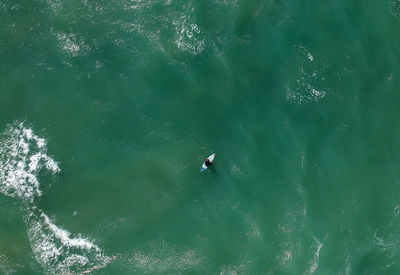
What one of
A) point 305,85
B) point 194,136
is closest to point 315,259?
point 194,136

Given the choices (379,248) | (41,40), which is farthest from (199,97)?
(379,248)

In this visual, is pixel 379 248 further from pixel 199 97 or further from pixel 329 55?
pixel 199 97

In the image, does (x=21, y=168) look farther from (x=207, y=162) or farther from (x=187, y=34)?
(x=187, y=34)

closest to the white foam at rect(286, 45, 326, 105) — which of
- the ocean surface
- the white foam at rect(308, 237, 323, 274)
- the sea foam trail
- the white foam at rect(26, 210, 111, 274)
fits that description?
the ocean surface

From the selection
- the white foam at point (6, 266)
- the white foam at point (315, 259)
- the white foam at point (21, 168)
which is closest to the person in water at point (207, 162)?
the white foam at point (315, 259)

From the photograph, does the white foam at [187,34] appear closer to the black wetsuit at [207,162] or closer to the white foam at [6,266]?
the black wetsuit at [207,162]

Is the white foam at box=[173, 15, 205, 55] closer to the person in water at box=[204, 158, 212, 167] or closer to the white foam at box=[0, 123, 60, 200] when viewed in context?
the person in water at box=[204, 158, 212, 167]

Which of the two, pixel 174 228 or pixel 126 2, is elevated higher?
pixel 126 2

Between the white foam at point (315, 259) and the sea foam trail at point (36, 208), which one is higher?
the sea foam trail at point (36, 208)
